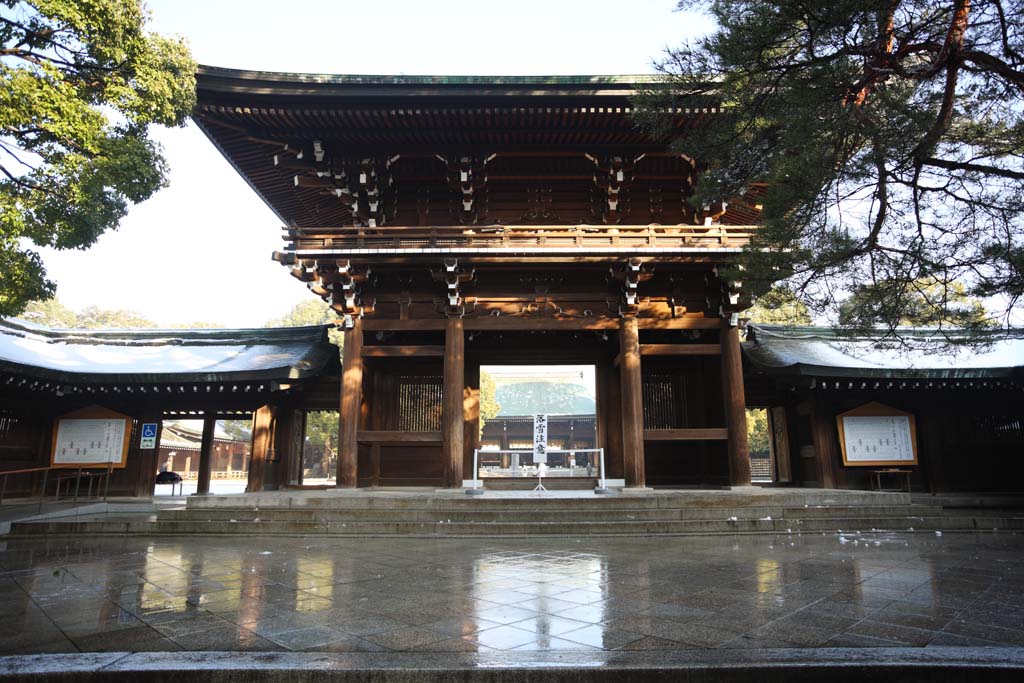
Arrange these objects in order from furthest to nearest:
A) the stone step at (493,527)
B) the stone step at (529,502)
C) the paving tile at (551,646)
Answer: the stone step at (529,502) < the stone step at (493,527) < the paving tile at (551,646)

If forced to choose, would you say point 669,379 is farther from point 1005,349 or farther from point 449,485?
point 1005,349

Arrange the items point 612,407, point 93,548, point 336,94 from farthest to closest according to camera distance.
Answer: point 612,407, point 336,94, point 93,548

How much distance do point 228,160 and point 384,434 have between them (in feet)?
23.3

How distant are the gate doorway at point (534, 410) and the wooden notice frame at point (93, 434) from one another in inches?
733

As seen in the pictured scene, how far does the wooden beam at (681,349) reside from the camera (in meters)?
12.9

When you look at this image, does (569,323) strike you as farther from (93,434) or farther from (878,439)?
(93,434)

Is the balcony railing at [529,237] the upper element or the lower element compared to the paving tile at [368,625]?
upper

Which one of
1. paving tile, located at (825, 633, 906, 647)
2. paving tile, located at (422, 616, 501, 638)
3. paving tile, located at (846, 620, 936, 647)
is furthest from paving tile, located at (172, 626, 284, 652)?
paving tile, located at (846, 620, 936, 647)

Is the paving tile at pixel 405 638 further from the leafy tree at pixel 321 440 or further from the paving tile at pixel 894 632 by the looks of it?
the leafy tree at pixel 321 440

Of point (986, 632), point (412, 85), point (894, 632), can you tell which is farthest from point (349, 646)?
point (412, 85)

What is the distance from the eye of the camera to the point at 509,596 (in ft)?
16.5

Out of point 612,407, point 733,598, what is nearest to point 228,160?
point 612,407

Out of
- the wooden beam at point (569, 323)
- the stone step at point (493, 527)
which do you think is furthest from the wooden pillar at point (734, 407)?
the stone step at point (493, 527)

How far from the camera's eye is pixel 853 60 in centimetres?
571
